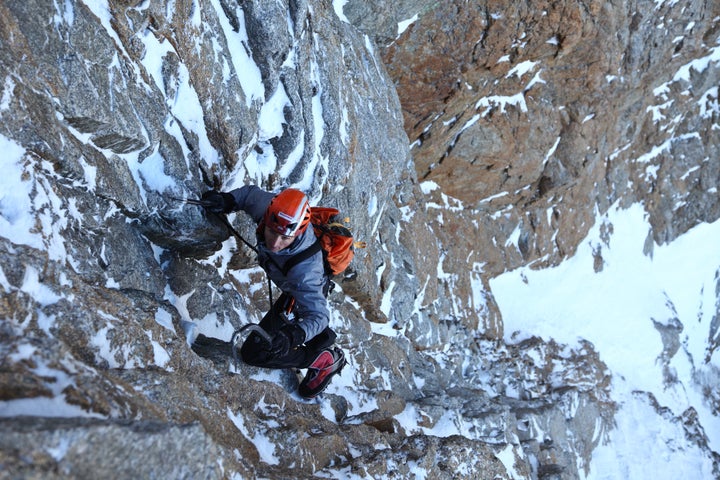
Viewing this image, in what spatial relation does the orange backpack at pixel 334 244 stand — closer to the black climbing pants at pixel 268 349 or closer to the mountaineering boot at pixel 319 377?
the black climbing pants at pixel 268 349

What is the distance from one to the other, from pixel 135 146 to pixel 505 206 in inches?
564

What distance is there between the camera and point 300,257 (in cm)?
573

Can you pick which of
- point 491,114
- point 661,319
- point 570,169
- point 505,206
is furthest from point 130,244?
point 661,319

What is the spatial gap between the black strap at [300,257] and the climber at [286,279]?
11mm

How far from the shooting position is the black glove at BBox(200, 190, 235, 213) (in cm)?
605

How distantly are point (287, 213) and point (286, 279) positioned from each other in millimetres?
857

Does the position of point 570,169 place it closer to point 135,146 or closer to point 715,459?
point 715,459

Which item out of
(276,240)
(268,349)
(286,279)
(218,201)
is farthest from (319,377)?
(218,201)

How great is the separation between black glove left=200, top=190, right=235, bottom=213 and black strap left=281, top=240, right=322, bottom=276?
0.97m

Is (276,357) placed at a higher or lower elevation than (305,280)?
lower

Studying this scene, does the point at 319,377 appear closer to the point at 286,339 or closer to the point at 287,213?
the point at 286,339

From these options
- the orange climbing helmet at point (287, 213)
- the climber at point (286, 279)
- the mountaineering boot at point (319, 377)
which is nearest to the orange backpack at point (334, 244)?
the climber at point (286, 279)

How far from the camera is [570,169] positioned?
715 inches

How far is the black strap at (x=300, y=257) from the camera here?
18.8 feet
